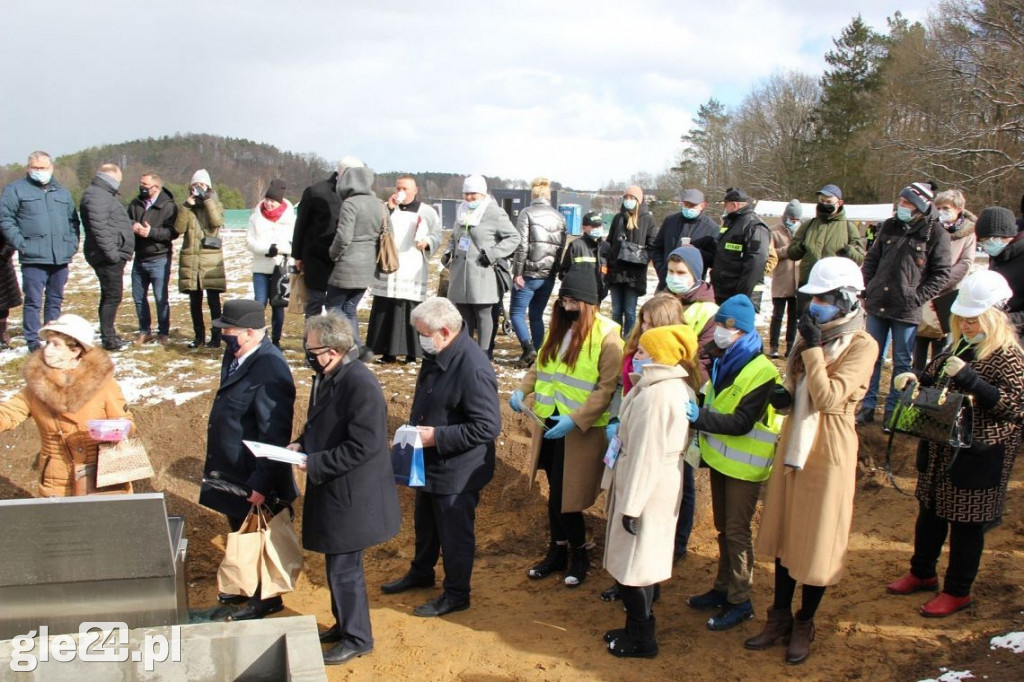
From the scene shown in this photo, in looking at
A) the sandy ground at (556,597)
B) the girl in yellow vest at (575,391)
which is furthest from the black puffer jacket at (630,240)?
the girl in yellow vest at (575,391)

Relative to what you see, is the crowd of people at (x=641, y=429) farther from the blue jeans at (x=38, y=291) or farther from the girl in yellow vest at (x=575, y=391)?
the blue jeans at (x=38, y=291)

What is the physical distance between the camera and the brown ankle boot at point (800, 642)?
15.1 ft

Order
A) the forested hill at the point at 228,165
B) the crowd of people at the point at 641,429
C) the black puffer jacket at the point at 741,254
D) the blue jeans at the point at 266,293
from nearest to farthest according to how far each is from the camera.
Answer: the crowd of people at the point at 641,429 < the black puffer jacket at the point at 741,254 < the blue jeans at the point at 266,293 < the forested hill at the point at 228,165

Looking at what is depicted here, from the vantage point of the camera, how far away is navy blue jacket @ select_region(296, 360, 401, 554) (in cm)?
442

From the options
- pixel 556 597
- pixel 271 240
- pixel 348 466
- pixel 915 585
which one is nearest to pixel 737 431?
pixel 915 585

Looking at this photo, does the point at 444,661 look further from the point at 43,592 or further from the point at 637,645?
the point at 43,592

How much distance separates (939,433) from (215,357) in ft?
24.6

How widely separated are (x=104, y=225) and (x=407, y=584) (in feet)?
18.6

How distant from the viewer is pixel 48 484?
509cm

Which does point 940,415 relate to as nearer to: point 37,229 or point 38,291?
point 37,229

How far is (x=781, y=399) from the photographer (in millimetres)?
4516

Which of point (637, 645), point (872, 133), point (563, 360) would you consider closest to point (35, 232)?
point (563, 360)

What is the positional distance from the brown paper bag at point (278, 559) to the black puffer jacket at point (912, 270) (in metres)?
5.19

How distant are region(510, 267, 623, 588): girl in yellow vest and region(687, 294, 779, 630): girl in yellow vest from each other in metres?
0.70
